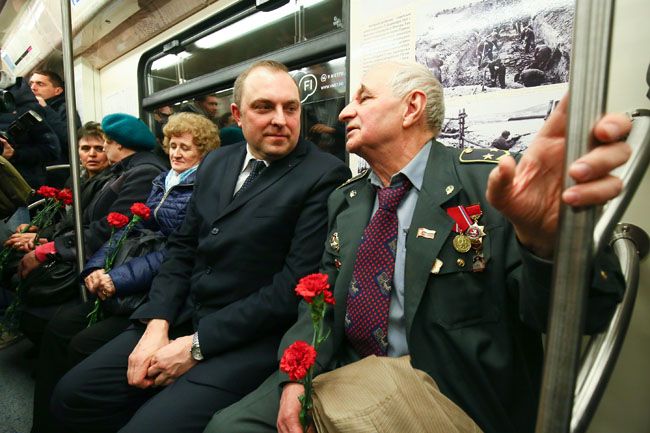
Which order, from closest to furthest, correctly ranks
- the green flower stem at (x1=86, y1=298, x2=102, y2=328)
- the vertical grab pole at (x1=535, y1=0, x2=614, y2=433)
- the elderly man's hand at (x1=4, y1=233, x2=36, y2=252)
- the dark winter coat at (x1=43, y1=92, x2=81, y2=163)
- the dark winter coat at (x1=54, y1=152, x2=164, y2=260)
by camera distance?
the vertical grab pole at (x1=535, y1=0, x2=614, y2=433)
the green flower stem at (x1=86, y1=298, x2=102, y2=328)
the dark winter coat at (x1=54, y1=152, x2=164, y2=260)
the elderly man's hand at (x1=4, y1=233, x2=36, y2=252)
the dark winter coat at (x1=43, y1=92, x2=81, y2=163)

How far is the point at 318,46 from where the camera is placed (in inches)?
92.6

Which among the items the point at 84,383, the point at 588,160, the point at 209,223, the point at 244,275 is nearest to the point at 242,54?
the point at 209,223

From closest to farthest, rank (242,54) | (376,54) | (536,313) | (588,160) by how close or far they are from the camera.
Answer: (588,160), (536,313), (376,54), (242,54)

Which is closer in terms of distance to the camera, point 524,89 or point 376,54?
point 524,89

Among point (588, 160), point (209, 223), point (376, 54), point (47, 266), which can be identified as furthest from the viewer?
point (47, 266)

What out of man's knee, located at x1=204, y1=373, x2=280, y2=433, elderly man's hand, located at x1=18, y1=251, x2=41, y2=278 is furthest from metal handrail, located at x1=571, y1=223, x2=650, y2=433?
elderly man's hand, located at x1=18, y1=251, x2=41, y2=278

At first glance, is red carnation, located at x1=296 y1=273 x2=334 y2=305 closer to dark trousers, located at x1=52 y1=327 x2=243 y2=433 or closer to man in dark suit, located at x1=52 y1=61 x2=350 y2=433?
man in dark suit, located at x1=52 y1=61 x2=350 y2=433

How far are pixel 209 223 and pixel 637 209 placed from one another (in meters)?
1.52

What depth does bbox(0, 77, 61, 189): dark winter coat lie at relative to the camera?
9.74ft

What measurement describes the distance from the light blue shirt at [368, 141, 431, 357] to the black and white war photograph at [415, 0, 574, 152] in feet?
1.61

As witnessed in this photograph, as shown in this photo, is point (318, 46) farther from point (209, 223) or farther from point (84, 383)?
point (84, 383)

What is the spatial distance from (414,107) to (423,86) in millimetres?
79

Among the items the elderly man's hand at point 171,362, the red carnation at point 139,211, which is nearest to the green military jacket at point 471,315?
the elderly man's hand at point 171,362

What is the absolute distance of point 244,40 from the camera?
3047mm
